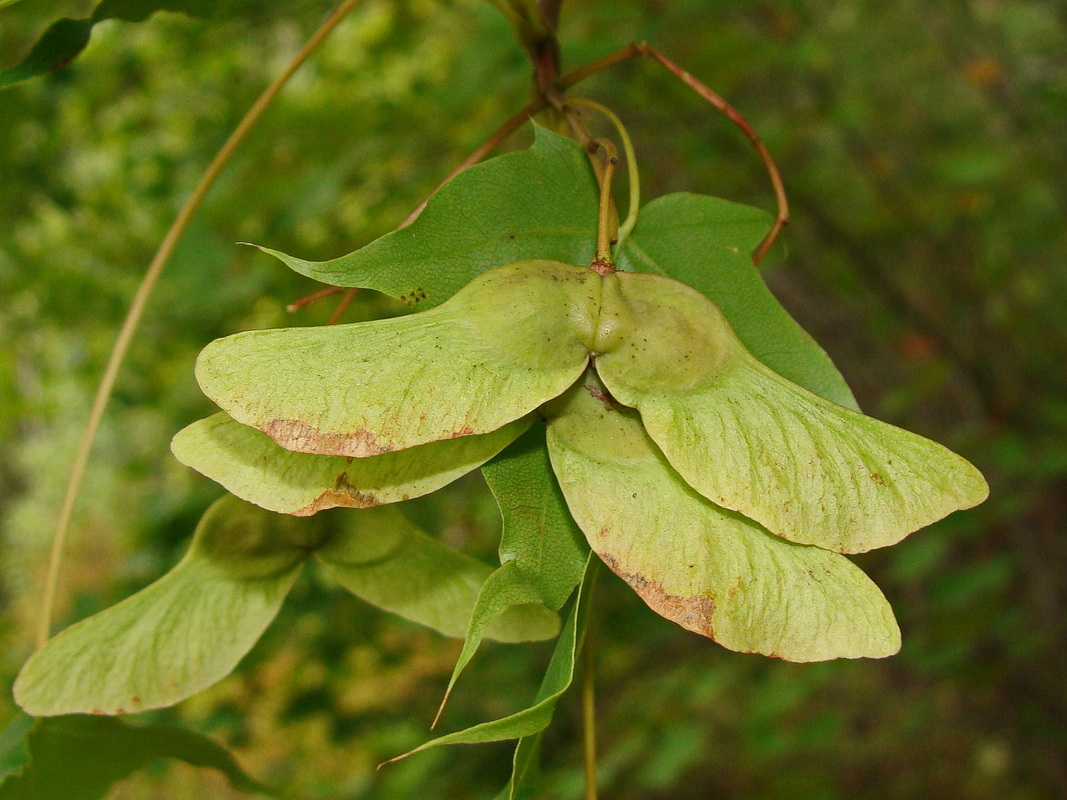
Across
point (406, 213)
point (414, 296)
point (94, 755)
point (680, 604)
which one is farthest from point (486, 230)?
point (406, 213)

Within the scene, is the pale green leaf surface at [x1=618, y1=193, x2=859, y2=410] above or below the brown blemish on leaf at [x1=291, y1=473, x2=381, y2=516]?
above

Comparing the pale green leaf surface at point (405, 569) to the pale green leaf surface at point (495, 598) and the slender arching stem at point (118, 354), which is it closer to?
the pale green leaf surface at point (495, 598)

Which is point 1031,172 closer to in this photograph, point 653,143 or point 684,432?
point 653,143

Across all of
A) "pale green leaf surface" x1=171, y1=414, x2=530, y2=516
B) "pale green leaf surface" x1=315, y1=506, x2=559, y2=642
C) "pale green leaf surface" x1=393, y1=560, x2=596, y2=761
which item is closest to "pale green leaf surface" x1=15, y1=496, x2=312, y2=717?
"pale green leaf surface" x1=315, y1=506, x2=559, y2=642

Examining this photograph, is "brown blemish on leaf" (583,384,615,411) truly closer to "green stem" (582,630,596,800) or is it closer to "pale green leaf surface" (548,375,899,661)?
"pale green leaf surface" (548,375,899,661)

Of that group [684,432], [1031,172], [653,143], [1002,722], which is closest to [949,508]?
[684,432]

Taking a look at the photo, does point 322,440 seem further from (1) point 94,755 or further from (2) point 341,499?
(1) point 94,755
